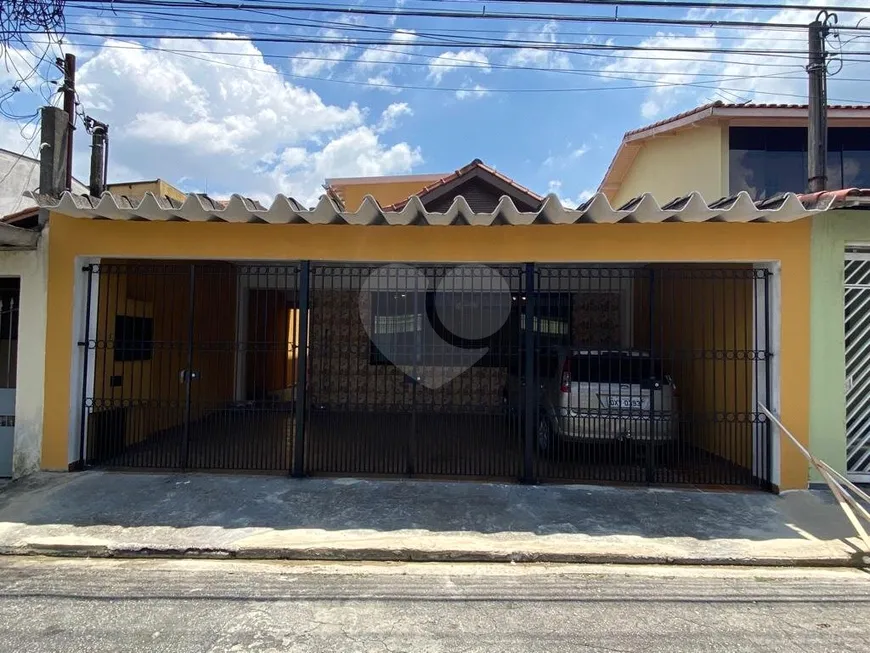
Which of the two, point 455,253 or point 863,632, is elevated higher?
point 455,253

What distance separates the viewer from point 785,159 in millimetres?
9852

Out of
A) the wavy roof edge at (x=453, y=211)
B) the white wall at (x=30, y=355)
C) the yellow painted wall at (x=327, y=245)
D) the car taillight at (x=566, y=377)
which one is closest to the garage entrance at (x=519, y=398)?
the car taillight at (x=566, y=377)

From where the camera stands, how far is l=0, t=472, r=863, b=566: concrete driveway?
165 inches

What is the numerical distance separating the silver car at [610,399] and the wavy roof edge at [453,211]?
1.82 metres

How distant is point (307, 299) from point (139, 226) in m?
2.14

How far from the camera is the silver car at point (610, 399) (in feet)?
20.3

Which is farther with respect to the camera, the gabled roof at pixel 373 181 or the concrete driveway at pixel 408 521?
the gabled roof at pixel 373 181

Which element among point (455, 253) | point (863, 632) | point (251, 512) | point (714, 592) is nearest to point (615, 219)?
point (455, 253)

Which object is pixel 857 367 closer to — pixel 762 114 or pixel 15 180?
pixel 762 114

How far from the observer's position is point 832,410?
5.70m

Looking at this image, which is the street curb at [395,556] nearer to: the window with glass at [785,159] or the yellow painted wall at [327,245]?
the yellow painted wall at [327,245]

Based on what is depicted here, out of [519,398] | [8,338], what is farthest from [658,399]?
[8,338]

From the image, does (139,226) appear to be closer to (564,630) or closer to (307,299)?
(307,299)

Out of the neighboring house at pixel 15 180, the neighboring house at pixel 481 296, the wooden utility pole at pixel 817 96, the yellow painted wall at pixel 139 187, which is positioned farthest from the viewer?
the yellow painted wall at pixel 139 187
